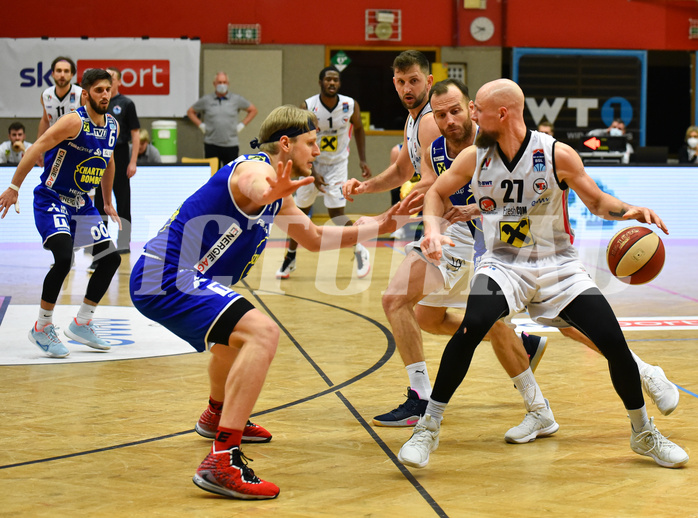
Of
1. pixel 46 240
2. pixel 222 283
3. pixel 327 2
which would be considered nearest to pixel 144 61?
pixel 327 2

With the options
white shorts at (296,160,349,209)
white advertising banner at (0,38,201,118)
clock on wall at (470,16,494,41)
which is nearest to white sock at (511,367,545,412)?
white shorts at (296,160,349,209)

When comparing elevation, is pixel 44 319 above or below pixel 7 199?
below

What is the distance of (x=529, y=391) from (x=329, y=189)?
586 cm

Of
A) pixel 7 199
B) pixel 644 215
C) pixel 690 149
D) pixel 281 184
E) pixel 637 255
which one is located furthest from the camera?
pixel 690 149

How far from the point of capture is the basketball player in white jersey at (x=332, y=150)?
9.51m

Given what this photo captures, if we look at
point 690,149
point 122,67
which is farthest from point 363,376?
point 122,67

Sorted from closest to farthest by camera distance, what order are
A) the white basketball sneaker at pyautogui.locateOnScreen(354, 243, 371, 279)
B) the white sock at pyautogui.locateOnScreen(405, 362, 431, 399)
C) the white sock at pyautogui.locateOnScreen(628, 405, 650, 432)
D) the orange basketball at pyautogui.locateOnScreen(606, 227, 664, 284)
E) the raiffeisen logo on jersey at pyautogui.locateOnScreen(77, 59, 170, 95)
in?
the white sock at pyautogui.locateOnScreen(628, 405, 650, 432), the orange basketball at pyautogui.locateOnScreen(606, 227, 664, 284), the white sock at pyautogui.locateOnScreen(405, 362, 431, 399), the white basketball sneaker at pyautogui.locateOnScreen(354, 243, 371, 279), the raiffeisen logo on jersey at pyautogui.locateOnScreen(77, 59, 170, 95)

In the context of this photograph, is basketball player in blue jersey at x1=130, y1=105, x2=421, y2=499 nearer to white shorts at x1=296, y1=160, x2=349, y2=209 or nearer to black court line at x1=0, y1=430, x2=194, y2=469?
black court line at x1=0, y1=430, x2=194, y2=469

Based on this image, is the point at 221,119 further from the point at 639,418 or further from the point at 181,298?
the point at 639,418

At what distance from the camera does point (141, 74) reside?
51.4ft

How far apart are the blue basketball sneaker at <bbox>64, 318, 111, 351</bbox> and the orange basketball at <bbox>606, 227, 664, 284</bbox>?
3.58 meters

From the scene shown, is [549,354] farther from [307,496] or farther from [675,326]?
[307,496]

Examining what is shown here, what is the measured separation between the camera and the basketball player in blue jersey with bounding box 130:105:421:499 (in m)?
3.39

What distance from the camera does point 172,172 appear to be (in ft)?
37.4
